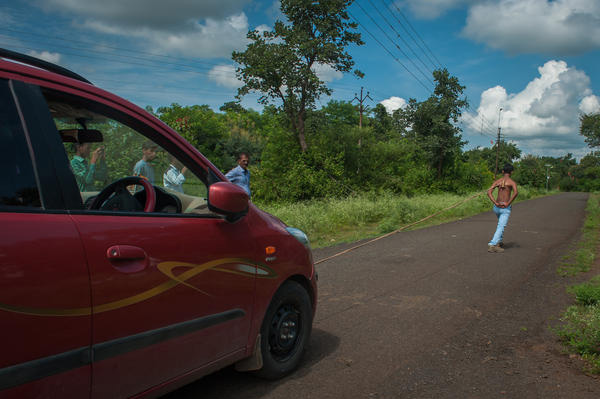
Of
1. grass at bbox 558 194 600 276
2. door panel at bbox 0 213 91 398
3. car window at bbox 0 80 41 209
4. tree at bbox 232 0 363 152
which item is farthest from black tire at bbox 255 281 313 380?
tree at bbox 232 0 363 152

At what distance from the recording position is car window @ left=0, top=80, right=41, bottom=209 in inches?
69.2

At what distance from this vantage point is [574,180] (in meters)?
99.3

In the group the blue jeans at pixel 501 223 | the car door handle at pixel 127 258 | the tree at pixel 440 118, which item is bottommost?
the blue jeans at pixel 501 223

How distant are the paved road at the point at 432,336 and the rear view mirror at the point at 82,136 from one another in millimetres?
1862

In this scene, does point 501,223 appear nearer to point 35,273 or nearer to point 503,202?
point 503,202

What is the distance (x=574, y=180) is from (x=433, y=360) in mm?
115839

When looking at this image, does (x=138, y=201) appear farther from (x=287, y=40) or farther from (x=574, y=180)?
(x=574, y=180)

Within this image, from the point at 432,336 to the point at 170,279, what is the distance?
9.44ft

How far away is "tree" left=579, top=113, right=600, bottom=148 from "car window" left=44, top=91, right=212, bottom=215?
2070 inches

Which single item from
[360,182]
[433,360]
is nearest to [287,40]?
[360,182]

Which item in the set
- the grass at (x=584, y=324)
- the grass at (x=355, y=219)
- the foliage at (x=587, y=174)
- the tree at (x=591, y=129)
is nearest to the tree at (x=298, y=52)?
the grass at (x=355, y=219)

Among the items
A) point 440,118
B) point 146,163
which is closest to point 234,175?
point 146,163

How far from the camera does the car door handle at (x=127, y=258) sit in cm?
195

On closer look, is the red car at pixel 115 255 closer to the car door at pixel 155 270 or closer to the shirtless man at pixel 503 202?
the car door at pixel 155 270
